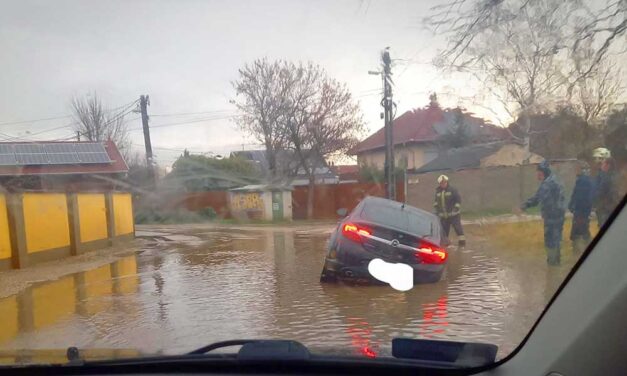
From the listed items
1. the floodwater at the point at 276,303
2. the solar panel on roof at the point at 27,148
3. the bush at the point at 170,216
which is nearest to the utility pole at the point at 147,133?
the bush at the point at 170,216

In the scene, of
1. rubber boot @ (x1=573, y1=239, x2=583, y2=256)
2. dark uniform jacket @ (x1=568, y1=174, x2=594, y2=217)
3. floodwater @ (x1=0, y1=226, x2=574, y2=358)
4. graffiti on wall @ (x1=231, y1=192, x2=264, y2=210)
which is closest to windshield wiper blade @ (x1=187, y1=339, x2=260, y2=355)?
floodwater @ (x1=0, y1=226, x2=574, y2=358)

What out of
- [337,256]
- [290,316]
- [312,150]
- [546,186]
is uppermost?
[312,150]

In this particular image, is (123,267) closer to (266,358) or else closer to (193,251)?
(193,251)

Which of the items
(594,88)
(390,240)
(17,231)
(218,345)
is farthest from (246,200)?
(594,88)

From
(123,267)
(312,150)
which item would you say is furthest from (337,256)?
(123,267)

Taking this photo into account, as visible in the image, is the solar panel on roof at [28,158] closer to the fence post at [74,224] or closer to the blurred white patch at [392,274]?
the fence post at [74,224]

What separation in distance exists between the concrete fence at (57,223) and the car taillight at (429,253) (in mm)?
3309

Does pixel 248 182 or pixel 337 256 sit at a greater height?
pixel 248 182

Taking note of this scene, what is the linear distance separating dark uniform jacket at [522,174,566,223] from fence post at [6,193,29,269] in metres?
5.00

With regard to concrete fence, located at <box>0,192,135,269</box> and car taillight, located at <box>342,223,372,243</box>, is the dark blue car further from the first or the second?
concrete fence, located at <box>0,192,135,269</box>

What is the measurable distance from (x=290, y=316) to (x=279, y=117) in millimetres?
1723

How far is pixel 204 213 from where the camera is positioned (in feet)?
21.4

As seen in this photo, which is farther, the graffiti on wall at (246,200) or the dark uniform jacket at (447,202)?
the graffiti on wall at (246,200)

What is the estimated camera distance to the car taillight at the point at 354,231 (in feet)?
16.2
